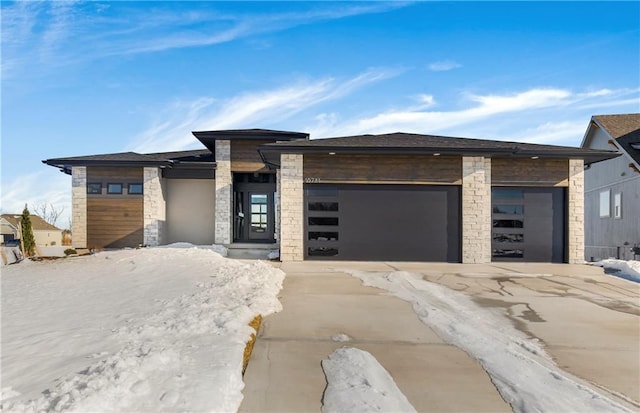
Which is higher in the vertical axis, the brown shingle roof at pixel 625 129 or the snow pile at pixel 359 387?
the brown shingle roof at pixel 625 129

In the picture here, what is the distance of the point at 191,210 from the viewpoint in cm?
1495

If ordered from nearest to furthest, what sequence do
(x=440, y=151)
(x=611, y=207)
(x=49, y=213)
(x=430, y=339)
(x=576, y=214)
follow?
(x=430, y=339) → (x=440, y=151) → (x=576, y=214) → (x=611, y=207) → (x=49, y=213)

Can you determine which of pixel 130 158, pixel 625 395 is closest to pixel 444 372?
pixel 625 395

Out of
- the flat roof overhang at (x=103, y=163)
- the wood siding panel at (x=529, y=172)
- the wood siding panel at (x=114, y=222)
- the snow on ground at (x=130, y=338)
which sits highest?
the flat roof overhang at (x=103, y=163)

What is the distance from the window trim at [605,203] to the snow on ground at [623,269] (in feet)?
27.0

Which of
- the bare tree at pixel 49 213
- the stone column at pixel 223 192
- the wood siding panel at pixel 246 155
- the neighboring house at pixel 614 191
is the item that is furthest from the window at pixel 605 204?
the bare tree at pixel 49 213

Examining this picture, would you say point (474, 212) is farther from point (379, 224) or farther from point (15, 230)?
point (15, 230)

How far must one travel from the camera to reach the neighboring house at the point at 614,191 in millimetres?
14648

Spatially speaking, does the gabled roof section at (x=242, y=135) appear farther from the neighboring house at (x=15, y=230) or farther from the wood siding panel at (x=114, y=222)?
the neighboring house at (x=15, y=230)

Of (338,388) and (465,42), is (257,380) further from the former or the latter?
(465,42)

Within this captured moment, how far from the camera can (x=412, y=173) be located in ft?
35.8

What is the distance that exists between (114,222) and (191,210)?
302cm

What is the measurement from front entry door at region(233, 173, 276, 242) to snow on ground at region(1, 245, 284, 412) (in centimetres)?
807

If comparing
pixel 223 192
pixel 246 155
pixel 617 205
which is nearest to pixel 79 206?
pixel 223 192
